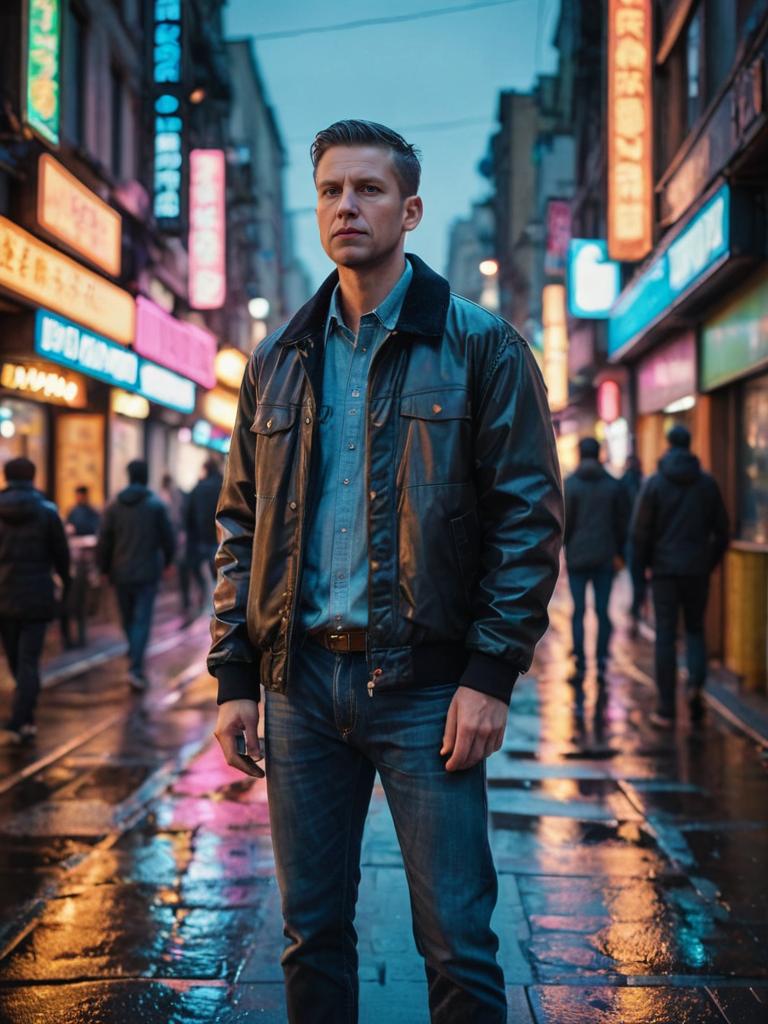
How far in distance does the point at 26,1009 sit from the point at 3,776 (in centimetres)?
329

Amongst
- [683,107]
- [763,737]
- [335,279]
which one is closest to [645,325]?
[683,107]

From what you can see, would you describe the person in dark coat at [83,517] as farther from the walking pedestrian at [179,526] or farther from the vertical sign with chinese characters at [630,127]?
the vertical sign with chinese characters at [630,127]

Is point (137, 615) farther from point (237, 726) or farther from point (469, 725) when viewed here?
point (469, 725)

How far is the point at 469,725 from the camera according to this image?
2.22 meters

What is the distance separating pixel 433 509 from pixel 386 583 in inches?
7.5

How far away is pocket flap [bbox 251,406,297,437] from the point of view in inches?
98.3

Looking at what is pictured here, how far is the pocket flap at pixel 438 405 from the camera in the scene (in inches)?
91.7

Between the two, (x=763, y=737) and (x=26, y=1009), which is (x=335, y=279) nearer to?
(x=26, y=1009)

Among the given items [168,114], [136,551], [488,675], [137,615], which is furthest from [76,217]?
[488,675]

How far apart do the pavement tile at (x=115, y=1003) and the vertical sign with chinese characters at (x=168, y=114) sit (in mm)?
15203

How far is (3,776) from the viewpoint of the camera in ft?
21.4

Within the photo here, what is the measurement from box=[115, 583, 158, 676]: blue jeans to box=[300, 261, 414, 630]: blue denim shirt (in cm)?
774

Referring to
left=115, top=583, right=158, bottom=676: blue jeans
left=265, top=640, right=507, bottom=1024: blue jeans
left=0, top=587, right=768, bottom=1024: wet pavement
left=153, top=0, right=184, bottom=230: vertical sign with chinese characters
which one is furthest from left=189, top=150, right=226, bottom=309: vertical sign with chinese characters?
left=265, top=640, right=507, bottom=1024: blue jeans

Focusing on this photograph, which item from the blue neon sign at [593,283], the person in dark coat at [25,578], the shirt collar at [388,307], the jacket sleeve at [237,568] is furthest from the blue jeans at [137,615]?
the blue neon sign at [593,283]
